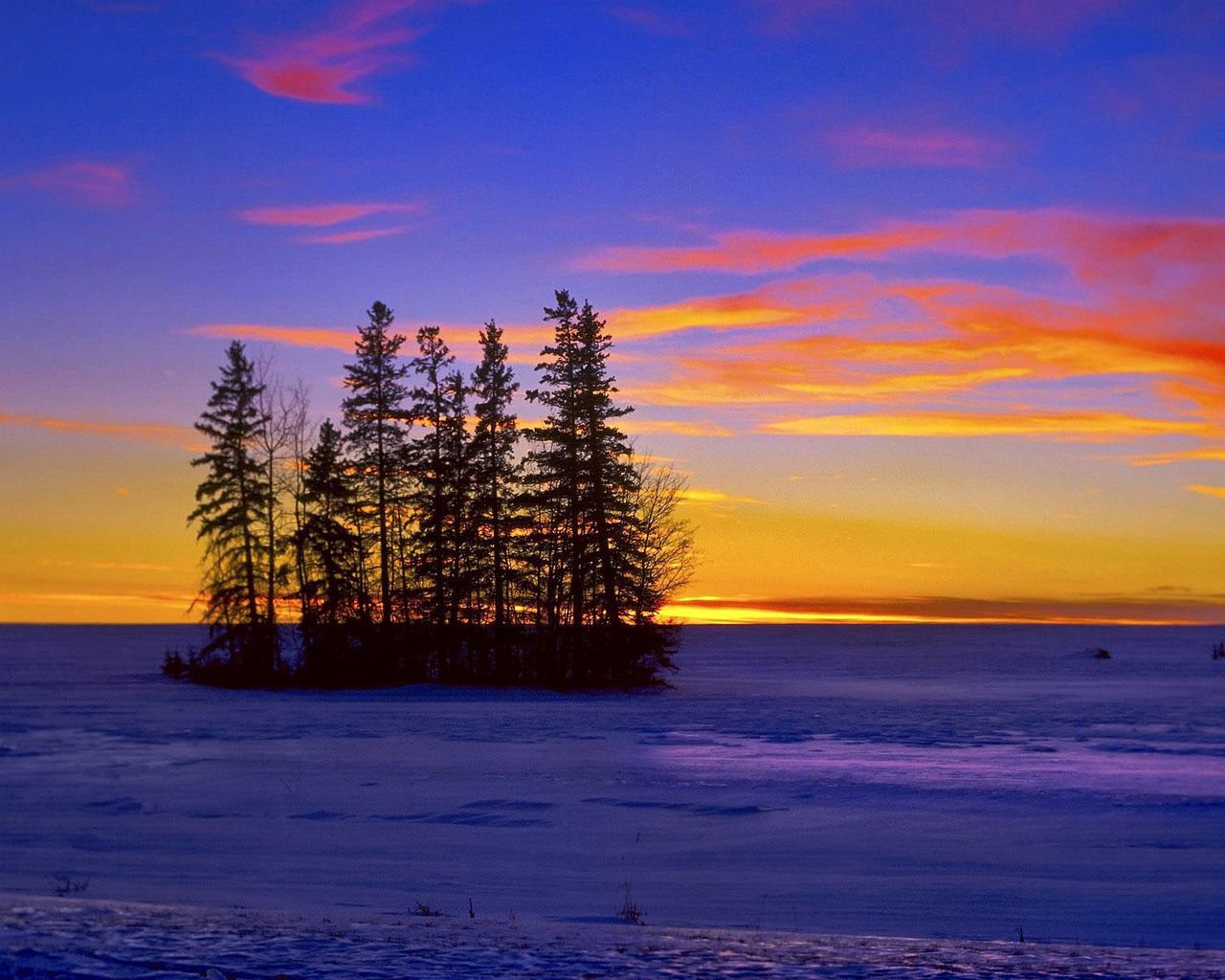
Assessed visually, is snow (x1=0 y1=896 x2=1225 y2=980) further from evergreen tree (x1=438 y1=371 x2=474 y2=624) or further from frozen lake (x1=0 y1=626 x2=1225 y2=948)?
evergreen tree (x1=438 y1=371 x2=474 y2=624)

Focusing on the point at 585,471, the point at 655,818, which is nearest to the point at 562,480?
the point at 585,471

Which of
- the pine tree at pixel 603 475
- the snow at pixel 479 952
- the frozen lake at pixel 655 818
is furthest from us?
the pine tree at pixel 603 475

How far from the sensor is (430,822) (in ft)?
51.3

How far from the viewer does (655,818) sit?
15883 millimetres

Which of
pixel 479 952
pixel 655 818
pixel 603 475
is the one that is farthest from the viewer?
pixel 603 475

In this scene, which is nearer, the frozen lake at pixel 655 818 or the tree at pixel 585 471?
the frozen lake at pixel 655 818

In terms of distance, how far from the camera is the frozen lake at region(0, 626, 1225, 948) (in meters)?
11.0

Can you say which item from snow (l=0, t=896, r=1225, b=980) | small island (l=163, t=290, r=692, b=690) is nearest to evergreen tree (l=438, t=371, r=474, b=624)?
small island (l=163, t=290, r=692, b=690)

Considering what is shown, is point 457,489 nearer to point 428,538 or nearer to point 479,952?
point 428,538

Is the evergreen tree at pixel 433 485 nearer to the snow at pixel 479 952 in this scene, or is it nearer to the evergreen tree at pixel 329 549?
the evergreen tree at pixel 329 549

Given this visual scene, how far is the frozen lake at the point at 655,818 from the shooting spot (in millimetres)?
10961

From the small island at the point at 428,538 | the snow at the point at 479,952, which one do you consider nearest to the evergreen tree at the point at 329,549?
the small island at the point at 428,538

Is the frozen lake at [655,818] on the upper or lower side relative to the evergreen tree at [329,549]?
lower

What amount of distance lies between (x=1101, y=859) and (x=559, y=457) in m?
41.0
